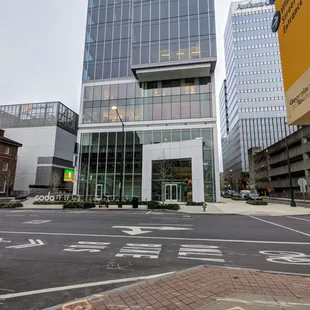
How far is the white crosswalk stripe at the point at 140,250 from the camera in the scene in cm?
669

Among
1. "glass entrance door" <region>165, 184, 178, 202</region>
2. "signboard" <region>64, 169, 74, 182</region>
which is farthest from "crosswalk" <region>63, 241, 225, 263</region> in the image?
"signboard" <region>64, 169, 74, 182</region>

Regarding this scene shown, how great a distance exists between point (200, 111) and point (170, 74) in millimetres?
8447

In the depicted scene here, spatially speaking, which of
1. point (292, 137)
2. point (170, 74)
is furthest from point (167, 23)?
point (292, 137)

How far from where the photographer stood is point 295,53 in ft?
10.3

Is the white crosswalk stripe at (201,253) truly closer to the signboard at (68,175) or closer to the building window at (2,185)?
the building window at (2,185)

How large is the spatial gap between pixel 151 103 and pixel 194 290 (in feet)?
115

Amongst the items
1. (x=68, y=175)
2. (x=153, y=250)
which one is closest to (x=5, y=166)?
(x=68, y=175)

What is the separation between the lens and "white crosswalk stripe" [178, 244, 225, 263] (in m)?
6.40

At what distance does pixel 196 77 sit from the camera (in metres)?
36.8

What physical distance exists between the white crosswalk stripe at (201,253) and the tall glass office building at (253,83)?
100 metres

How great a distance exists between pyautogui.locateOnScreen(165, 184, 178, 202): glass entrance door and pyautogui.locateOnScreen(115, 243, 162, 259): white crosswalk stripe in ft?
76.0

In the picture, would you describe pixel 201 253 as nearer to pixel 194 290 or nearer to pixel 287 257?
pixel 287 257

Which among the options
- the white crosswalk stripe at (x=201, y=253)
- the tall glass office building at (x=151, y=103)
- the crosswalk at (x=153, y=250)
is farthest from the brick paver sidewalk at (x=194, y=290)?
the tall glass office building at (x=151, y=103)

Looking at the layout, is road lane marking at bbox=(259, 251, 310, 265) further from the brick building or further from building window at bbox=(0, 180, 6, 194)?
building window at bbox=(0, 180, 6, 194)
